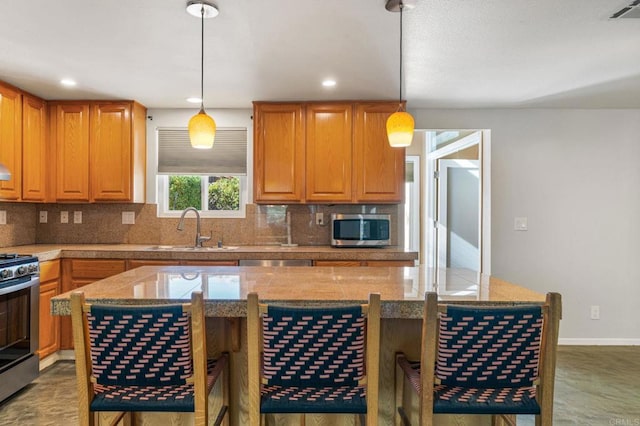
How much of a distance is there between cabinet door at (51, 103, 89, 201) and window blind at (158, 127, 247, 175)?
0.65 meters

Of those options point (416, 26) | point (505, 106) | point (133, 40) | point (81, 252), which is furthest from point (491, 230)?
point (81, 252)

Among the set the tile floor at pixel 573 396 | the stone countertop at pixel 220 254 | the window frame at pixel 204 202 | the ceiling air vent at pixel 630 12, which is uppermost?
the ceiling air vent at pixel 630 12

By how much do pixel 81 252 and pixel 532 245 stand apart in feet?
13.6

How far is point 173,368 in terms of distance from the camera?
4.57ft

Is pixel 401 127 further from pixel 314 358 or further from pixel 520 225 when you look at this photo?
pixel 520 225

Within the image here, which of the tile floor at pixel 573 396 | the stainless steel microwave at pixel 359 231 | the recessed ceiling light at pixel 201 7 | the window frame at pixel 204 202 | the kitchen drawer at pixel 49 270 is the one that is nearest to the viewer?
the recessed ceiling light at pixel 201 7

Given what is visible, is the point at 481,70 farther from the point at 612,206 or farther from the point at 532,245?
the point at 612,206

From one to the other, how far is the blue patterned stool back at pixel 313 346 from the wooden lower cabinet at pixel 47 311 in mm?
2565

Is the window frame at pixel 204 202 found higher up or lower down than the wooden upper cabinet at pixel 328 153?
lower down

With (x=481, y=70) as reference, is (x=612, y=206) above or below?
below

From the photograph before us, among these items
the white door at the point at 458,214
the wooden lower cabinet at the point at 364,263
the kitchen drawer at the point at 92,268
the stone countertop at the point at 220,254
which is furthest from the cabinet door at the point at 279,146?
the white door at the point at 458,214

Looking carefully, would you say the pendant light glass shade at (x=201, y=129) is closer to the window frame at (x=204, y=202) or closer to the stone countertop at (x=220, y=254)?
the stone countertop at (x=220, y=254)

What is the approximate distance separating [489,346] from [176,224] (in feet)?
11.2

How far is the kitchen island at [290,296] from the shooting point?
5.17 ft
